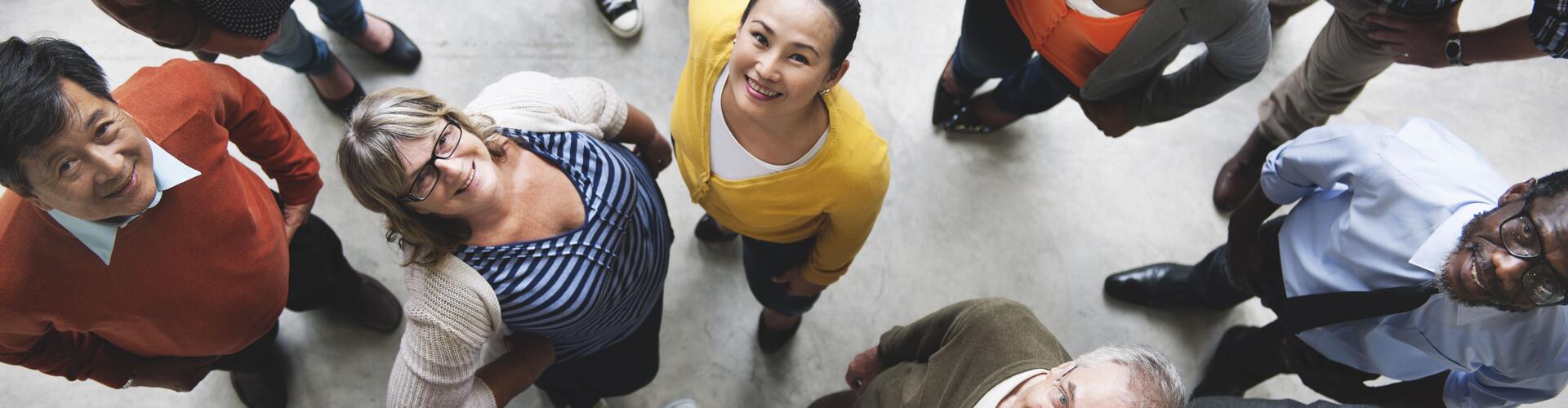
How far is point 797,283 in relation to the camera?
8.13ft

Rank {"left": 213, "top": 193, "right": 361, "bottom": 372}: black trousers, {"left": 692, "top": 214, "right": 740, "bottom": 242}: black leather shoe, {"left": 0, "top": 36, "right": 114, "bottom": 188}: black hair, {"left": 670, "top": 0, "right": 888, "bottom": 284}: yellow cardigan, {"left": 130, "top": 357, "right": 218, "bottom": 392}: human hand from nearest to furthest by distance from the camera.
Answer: {"left": 0, "top": 36, "right": 114, "bottom": 188}: black hair < {"left": 670, "top": 0, "right": 888, "bottom": 284}: yellow cardigan < {"left": 130, "top": 357, "right": 218, "bottom": 392}: human hand < {"left": 213, "top": 193, "right": 361, "bottom": 372}: black trousers < {"left": 692, "top": 214, "right": 740, "bottom": 242}: black leather shoe

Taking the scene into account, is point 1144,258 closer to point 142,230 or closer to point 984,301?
point 984,301

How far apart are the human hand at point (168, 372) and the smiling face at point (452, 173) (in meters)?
1.01

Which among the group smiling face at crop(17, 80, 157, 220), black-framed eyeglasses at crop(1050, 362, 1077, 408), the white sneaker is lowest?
the white sneaker

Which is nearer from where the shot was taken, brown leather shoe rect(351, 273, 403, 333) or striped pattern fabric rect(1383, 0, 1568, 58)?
striped pattern fabric rect(1383, 0, 1568, 58)

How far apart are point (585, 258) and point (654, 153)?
742 mm

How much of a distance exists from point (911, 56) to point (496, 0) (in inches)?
73.5

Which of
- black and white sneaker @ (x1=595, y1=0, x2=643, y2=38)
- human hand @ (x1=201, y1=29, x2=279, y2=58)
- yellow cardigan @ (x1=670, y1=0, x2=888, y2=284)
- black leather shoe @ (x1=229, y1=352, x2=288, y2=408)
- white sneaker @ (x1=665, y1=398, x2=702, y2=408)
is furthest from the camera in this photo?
black and white sneaker @ (x1=595, y1=0, x2=643, y2=38)

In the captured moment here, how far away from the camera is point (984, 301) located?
1939mm

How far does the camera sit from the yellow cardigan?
1822 mm

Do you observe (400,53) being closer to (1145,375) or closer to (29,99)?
(29,99)

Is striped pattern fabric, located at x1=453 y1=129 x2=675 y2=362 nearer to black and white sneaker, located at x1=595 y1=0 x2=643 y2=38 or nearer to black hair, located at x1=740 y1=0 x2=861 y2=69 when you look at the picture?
black hair, located at x1=740 y1=0 x2=861 y2=69

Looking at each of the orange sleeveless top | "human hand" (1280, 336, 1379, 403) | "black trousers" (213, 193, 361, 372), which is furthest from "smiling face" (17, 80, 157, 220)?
"human hand" (1280, 336, 1379, 403)

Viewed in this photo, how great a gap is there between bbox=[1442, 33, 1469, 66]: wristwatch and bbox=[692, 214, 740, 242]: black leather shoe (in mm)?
2367
